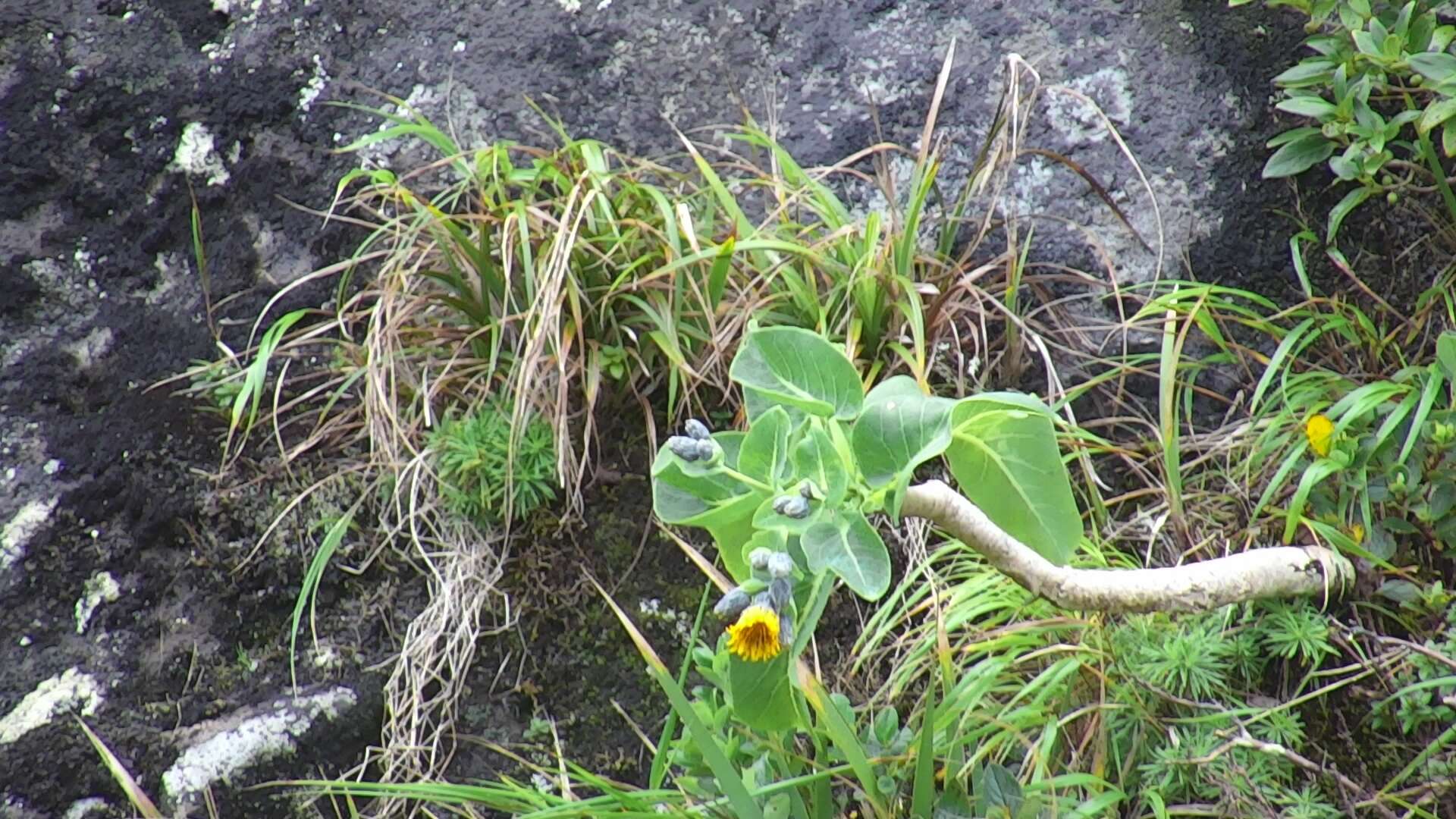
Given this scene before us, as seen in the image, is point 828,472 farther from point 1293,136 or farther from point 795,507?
point 1293,136

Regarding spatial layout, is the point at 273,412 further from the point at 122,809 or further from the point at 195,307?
the point at 122,809

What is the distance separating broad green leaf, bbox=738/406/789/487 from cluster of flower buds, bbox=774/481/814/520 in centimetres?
6

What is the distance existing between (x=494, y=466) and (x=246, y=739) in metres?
0.58

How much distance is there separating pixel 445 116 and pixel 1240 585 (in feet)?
5.54

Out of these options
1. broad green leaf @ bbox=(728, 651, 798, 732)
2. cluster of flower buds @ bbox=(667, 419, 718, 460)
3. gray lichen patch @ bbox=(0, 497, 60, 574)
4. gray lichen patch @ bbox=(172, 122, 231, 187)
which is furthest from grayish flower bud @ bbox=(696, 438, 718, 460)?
gray lichen patch @ bbox=(172, 122, 231, 187)

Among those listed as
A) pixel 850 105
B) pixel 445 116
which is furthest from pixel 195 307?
pixel 850 105

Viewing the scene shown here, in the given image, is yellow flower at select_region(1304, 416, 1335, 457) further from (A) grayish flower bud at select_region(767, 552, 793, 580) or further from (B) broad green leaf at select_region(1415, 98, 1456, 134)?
(A) grayish flower bud at select_region(767, 552, 793, 580)

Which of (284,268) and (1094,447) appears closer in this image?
(1094,447)

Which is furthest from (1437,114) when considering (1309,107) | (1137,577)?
(1137,577)

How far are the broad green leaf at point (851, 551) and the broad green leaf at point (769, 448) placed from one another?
8 cm

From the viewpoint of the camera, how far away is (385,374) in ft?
6.38

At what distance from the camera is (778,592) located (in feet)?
3.63

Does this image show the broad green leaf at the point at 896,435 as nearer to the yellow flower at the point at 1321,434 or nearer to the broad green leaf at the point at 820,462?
the broad green leaf at the point at 820,462

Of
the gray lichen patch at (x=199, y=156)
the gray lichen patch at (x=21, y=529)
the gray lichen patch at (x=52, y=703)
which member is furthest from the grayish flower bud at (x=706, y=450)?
the gray lichen patch at (x=199, y=156)
